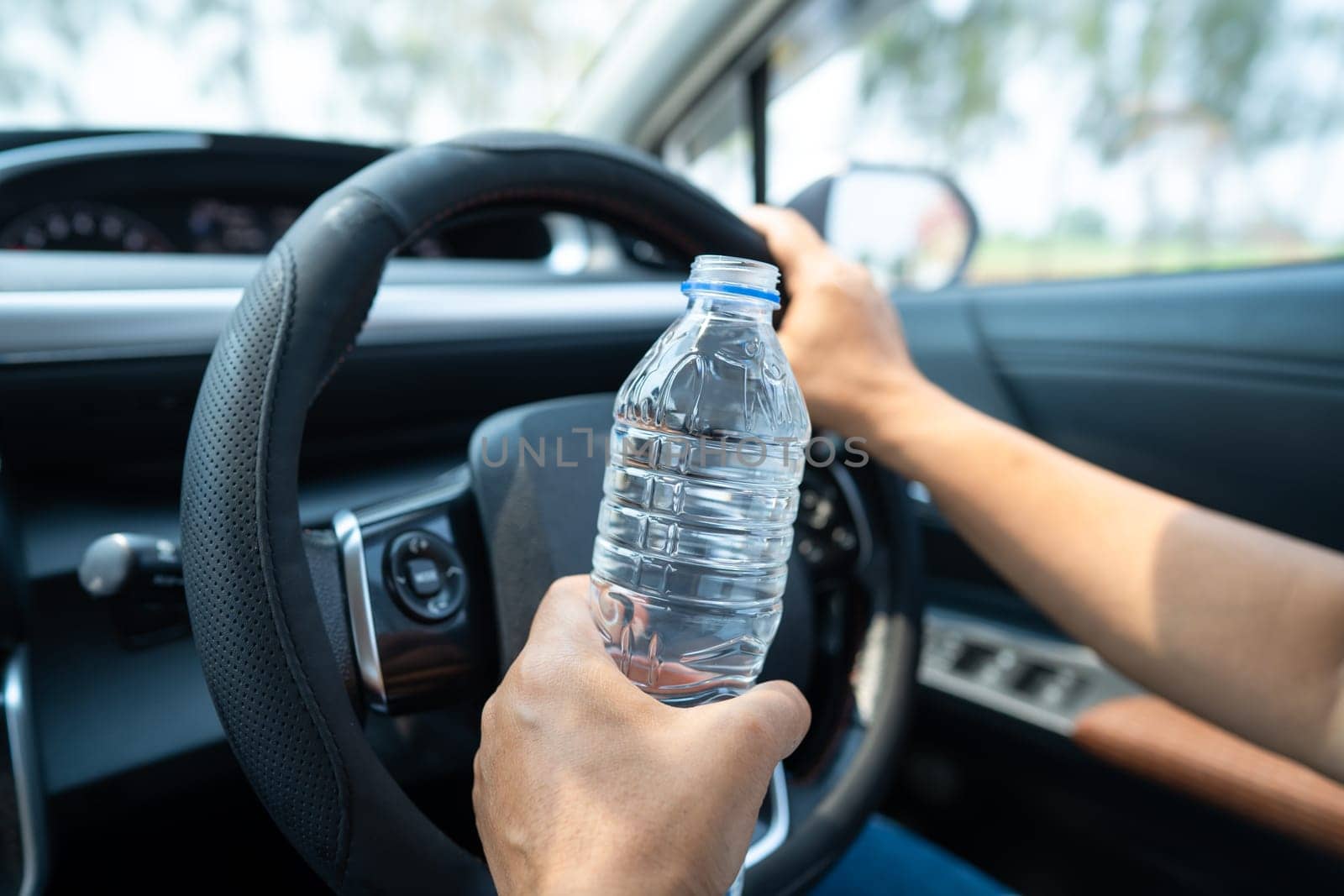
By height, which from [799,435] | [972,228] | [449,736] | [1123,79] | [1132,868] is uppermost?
[1123,79]

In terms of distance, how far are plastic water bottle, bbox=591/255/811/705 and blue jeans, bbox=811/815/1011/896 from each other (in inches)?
20.6

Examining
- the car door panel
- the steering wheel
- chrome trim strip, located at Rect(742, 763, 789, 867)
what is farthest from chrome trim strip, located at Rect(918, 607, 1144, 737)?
the steering wheel

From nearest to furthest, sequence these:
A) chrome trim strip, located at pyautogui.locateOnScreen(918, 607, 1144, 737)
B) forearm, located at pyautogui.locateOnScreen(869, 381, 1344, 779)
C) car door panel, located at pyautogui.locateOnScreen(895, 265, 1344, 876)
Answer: forearm, located at pyautogui.locateOnScreen(869, 381, 1344, 779)
car door panel, located at pyautogui.locateOnScreen(895, 265, 1344, 876)
chrome trim strip, located at pyautogui.locateOnScreen(918, 607, 1144, 737)

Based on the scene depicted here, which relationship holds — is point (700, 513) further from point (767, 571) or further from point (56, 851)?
point (56, 851)

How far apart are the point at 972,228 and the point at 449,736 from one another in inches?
73.6

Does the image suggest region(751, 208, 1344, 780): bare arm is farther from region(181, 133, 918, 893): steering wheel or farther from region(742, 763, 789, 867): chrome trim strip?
region(742, 763, 789, 867): chrome trim strip

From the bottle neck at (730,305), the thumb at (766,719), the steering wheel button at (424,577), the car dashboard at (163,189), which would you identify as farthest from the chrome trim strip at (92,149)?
the thumb at (766,719)

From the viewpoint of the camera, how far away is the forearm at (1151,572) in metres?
1.03

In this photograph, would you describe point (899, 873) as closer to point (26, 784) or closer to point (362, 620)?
point (362, 620)

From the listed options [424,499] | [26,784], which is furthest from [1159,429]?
[26,784]

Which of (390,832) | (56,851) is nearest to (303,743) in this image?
(390,832)

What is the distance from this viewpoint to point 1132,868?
180 centimetres

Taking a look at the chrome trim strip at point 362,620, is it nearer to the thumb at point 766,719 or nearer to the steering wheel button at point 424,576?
the steering wheel button at point 424,576

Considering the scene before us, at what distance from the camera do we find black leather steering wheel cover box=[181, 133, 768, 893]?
0.66 meters
